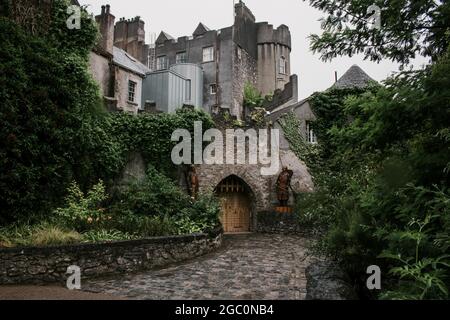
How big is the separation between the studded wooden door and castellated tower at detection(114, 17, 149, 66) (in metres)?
18.7

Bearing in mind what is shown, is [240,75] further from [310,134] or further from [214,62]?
[310,134]

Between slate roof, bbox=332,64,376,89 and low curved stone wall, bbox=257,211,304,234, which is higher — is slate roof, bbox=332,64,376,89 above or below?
above

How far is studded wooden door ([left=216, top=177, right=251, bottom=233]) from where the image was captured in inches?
661

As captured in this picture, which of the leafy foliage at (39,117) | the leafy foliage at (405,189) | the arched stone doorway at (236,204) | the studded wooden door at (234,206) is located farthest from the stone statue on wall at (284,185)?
the leafy foliage at (405,189)

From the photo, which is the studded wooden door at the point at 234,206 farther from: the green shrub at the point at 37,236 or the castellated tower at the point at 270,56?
the castellated tower at the point at 270,56

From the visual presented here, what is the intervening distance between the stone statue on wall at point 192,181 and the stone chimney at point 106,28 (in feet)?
23.2

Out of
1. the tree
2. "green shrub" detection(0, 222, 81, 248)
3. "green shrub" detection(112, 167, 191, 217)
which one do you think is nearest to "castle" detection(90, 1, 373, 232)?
"green shrub" detection(112, 167, 191, 217)

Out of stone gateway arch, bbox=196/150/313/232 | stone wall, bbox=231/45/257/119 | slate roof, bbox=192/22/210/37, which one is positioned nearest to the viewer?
stone gateway arch, bbox=196/150/313/232

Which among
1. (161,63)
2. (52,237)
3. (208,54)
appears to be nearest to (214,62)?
(208,54)

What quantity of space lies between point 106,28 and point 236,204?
10664mm

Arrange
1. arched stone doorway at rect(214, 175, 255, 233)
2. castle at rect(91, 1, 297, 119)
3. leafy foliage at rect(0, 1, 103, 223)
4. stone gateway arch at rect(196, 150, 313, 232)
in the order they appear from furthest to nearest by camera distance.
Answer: castle at rect(91, 1, 297, 119) → arched stone doorway at rect(214, 175, 255, 233) → stone gateway arch at rect(196, 150, 313, 232) → leafy foliage at rect(0, 1, 103, 223)

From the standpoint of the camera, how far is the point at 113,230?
30.0ft

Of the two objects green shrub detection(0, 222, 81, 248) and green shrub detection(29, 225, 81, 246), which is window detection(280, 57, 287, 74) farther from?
green shrub detection(29, 225, 81, 246)

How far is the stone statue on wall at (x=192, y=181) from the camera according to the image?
14.7 meters
